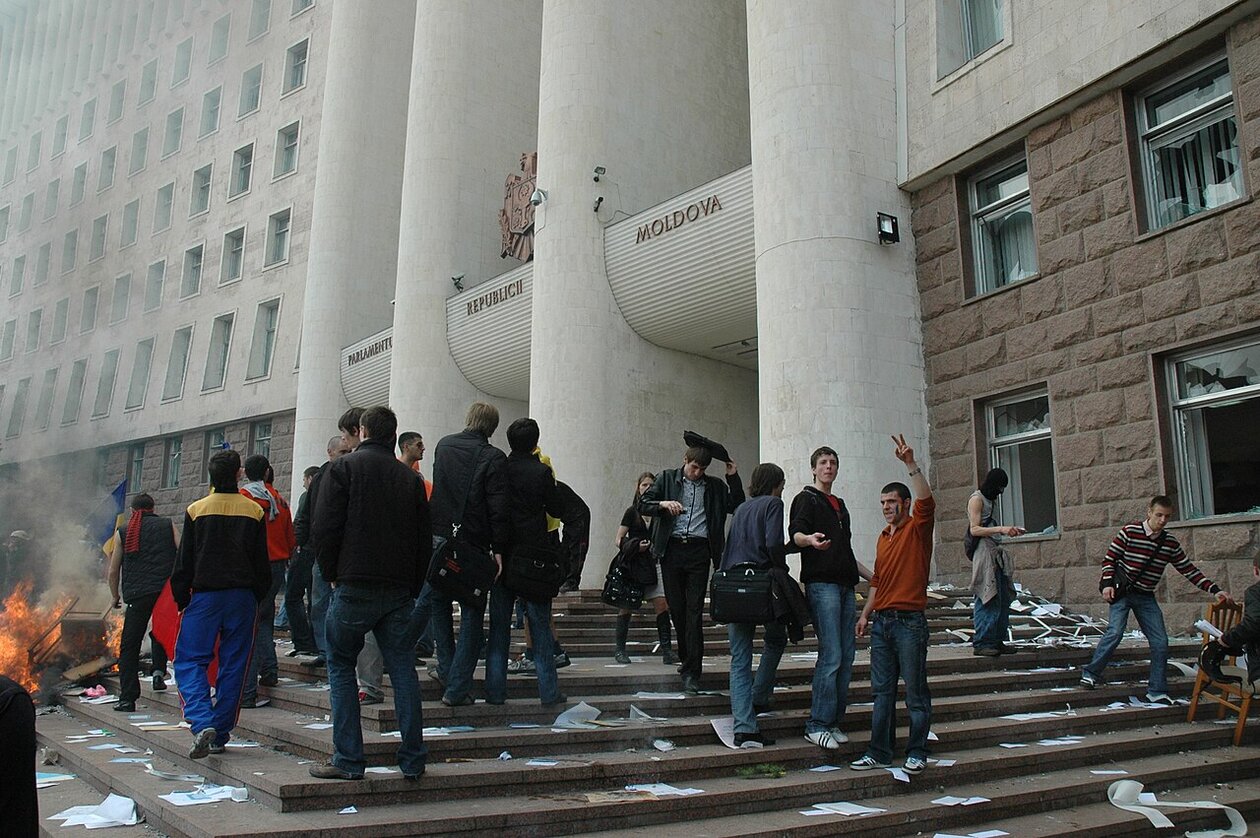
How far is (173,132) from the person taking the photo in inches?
1416

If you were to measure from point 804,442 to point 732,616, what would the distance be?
678 centimetres

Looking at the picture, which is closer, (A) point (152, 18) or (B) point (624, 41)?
(B) point (624, 41)

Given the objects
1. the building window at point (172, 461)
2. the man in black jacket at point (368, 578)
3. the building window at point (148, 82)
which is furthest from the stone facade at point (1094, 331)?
the building window at point (148, 82)

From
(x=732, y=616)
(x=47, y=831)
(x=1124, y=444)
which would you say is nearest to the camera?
(x=47, y=831)

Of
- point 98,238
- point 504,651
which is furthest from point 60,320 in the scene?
point 504,651

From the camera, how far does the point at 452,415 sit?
2112cm

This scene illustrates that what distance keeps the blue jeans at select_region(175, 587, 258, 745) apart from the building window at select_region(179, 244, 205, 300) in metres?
30.2

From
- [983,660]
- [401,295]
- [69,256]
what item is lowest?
[983,660]

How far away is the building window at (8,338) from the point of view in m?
30.5

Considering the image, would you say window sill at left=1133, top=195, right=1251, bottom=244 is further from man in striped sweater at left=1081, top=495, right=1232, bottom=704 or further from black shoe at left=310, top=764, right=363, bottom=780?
black shoe at left=310, top=764, right=363, bottom=780

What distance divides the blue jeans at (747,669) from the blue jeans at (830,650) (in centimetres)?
28

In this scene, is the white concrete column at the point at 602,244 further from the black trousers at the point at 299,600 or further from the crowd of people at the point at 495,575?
the crowd of people at the point at 495,575

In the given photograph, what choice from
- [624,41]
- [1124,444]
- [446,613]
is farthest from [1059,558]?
[624,41]

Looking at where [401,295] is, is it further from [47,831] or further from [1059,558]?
[47,831]
